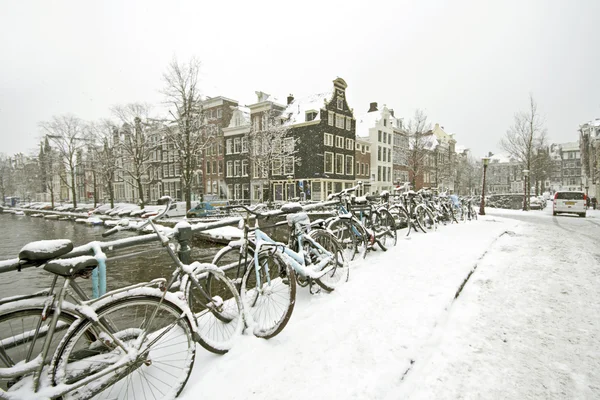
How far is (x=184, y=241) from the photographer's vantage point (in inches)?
116

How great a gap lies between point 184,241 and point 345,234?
9.78 feet

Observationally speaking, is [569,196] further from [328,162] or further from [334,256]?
[334,256]

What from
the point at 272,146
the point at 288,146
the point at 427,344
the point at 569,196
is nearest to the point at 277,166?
the point at 288,146

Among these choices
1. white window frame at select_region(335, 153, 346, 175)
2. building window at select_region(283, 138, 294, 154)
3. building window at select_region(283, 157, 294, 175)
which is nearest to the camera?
building window at select_region(283, 138, 294, 154)

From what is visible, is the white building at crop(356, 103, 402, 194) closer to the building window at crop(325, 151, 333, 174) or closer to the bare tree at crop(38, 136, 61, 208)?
the building window at crop(325, 151, 333, 174)

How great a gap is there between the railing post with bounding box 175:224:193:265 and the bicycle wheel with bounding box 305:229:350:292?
1444mm

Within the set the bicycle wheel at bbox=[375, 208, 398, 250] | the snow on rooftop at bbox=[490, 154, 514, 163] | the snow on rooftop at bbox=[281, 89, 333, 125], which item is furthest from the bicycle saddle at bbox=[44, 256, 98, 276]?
the snow on rooftop at bbox=[490, 154, 514, 163]

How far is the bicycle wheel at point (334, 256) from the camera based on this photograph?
3.73m

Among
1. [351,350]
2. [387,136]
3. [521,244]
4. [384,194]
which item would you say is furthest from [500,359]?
[387,136]

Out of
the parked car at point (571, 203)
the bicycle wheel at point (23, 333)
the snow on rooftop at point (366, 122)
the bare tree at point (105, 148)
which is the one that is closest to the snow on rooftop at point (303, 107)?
the snow on rooftop at point (366, 122)

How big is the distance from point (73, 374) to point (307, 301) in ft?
7.52

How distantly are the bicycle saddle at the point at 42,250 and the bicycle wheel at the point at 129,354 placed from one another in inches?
16.6

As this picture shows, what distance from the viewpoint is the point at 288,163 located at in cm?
3228

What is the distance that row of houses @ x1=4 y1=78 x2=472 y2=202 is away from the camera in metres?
30.8
